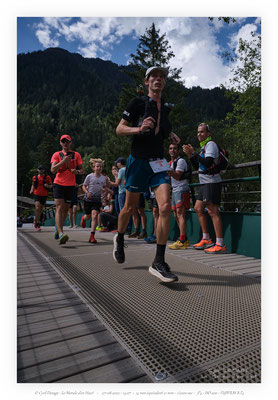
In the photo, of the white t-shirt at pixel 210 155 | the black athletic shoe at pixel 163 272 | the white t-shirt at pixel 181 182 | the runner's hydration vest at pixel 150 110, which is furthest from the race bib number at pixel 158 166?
the white t-shirt at pixel 181 182

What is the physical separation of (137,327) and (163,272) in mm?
792

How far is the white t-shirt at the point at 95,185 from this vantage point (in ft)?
18.0

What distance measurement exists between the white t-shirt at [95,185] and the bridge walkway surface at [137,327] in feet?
9.49

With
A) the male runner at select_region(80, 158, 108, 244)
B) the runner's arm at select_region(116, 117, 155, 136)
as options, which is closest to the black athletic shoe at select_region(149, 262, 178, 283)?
the runner's arm at select_region(116, 117, 155, 136)

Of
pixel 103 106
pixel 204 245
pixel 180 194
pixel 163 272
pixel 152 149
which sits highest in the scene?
pixel 103 106

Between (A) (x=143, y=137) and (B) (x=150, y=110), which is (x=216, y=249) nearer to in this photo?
(A) (x=143, y=137)

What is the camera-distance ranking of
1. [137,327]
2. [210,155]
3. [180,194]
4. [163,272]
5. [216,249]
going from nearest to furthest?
[137,327] → [163,272] → [210,155] → [216,249] → [180,194]

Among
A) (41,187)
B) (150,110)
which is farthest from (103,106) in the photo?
(150,110)

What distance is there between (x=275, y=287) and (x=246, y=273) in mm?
1284

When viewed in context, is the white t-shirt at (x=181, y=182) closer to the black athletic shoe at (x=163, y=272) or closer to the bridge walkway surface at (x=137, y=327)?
the bridge walkway surface at (x=137, y=327)

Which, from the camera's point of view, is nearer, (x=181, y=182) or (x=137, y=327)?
(x=137, y=327)

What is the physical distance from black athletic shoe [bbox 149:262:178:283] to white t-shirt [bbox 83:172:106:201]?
335 centimetres

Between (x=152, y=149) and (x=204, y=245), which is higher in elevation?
(x=152, y=149)

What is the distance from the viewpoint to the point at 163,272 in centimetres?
220
